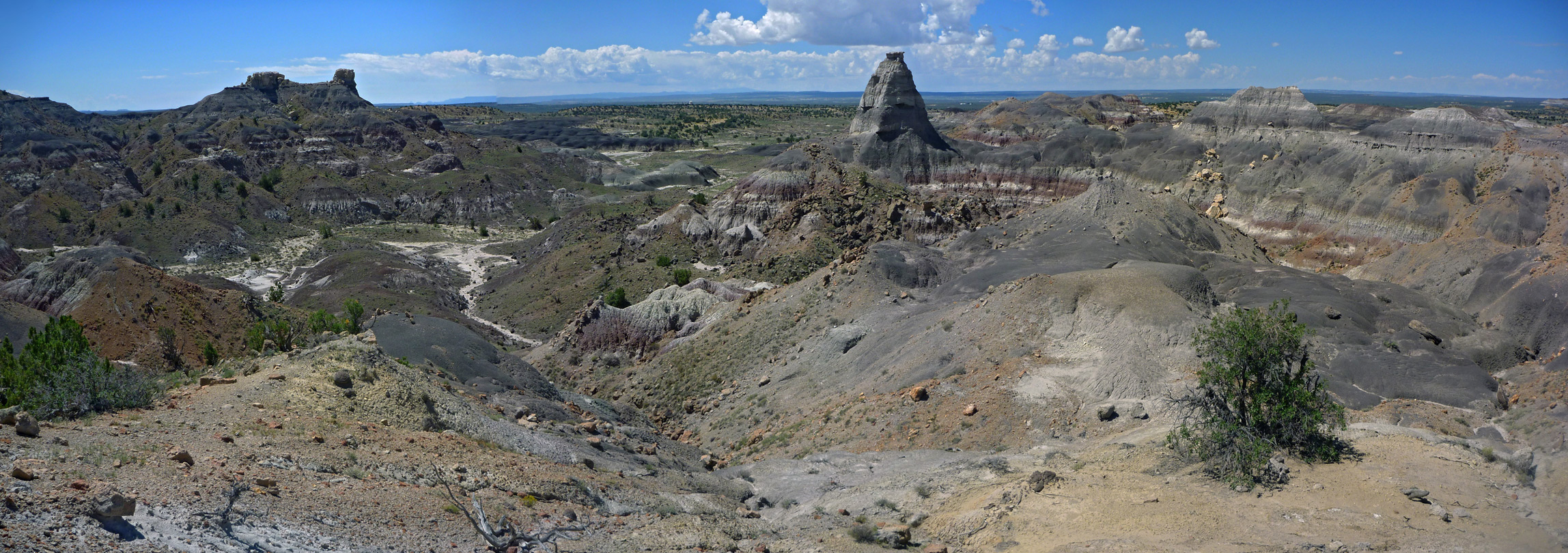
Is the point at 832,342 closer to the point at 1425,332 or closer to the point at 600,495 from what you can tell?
the point at 600,495

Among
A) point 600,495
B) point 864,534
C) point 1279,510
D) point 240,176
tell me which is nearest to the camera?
point 1279,510

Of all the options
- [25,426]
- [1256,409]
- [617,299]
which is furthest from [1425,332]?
[25,426]

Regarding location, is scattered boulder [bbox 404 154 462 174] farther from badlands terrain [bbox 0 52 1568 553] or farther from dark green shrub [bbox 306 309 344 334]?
dark green shrub [bbox 306 309 344 334]

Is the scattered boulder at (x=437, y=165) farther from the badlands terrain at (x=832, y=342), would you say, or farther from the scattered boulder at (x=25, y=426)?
the scattered boulder at (x=25, y=426)

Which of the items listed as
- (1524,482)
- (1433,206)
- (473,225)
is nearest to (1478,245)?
(1433,206)

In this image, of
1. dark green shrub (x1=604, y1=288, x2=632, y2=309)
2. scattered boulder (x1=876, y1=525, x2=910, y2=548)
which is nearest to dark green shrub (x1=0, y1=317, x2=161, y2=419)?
scattered boulder (x1=876, y1=525, x2=910, y2=548)

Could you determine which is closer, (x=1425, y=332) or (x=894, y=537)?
(x=894, y=537)
